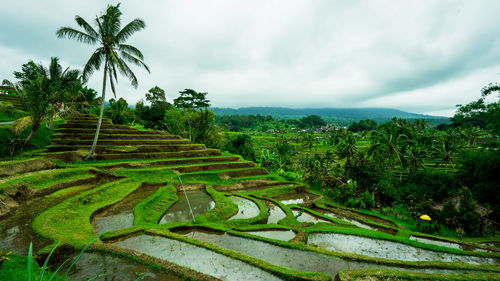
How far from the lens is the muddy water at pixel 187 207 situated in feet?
48.3

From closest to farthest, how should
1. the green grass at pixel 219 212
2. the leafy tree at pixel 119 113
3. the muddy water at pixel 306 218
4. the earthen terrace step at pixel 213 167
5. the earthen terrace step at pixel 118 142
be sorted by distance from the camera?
the green grass at pixel 219 212 → the muddy water at pixel 306 218 → the earthen terrace step at pixel 118 142 → the earthen terrace step at pixel 213 167 → the leafy tree at pixel 119 113

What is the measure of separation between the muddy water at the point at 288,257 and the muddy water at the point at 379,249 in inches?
71.5

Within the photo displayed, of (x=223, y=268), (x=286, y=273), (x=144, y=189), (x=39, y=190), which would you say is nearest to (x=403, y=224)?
(x=286, y=273)

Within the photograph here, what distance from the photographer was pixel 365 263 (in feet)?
33.7

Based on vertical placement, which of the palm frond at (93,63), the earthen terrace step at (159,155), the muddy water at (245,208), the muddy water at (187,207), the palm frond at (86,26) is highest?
the palm frond at (86,26)

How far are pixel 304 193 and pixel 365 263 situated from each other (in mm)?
15943

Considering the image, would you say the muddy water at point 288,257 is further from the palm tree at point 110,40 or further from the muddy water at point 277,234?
the palm tree at point 110,40

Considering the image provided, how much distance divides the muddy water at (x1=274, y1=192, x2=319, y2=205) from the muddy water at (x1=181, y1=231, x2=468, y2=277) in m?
11.1

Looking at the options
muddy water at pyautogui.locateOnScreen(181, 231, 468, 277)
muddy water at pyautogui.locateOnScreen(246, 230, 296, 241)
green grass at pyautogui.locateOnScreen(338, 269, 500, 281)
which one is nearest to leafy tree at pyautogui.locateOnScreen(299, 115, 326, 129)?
muddy water at pyautogui.locateOnScreen(246, 230, 296, 241)

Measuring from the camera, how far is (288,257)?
10500 mm

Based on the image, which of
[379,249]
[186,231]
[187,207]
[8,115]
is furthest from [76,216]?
[8,115]

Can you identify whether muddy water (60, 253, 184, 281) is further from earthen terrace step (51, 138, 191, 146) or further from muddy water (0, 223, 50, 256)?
earthen terrace step (51, 138, 191, 146)

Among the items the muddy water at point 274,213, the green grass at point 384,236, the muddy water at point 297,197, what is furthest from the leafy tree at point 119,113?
the green grass at point 384,236

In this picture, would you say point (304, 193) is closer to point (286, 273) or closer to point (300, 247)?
point (300, 247)
